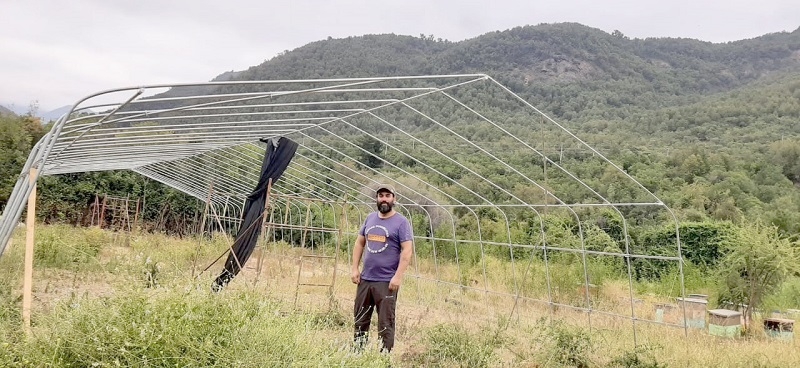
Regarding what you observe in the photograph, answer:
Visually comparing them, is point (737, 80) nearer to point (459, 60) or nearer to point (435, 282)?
point (459, 60)

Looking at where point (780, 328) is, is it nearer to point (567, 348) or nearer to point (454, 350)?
point (567, 348)

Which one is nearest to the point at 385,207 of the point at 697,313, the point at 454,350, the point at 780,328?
the point at 454,350

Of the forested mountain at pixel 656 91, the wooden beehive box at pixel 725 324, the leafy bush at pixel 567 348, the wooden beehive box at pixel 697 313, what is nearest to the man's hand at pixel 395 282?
the leafy bush at pixel 567 348

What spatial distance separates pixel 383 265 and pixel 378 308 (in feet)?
1.20

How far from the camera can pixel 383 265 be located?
5215 mm

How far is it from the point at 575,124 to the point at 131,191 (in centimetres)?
1826

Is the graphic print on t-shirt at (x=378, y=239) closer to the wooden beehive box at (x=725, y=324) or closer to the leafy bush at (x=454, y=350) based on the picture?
the leafy bush at (x=454, y=350)

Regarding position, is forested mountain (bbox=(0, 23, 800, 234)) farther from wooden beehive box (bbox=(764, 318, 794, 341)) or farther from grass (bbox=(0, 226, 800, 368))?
grass (bbox=(0, 226, 800, 368))

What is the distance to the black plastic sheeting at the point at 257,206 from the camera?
24.9 feet

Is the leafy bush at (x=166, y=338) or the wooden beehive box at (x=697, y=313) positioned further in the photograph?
the wooden beehive box at (x=697, y=313)

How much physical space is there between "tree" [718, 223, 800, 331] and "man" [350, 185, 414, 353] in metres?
5.42

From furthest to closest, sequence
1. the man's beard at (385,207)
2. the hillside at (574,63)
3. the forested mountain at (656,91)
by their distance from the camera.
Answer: the hillside at (574,63)
the forested mountain at (656,91)
the man's beard at (385,207)

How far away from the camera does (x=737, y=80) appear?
4344 centimetres

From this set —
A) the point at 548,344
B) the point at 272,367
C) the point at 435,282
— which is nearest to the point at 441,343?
the point at 548,344
